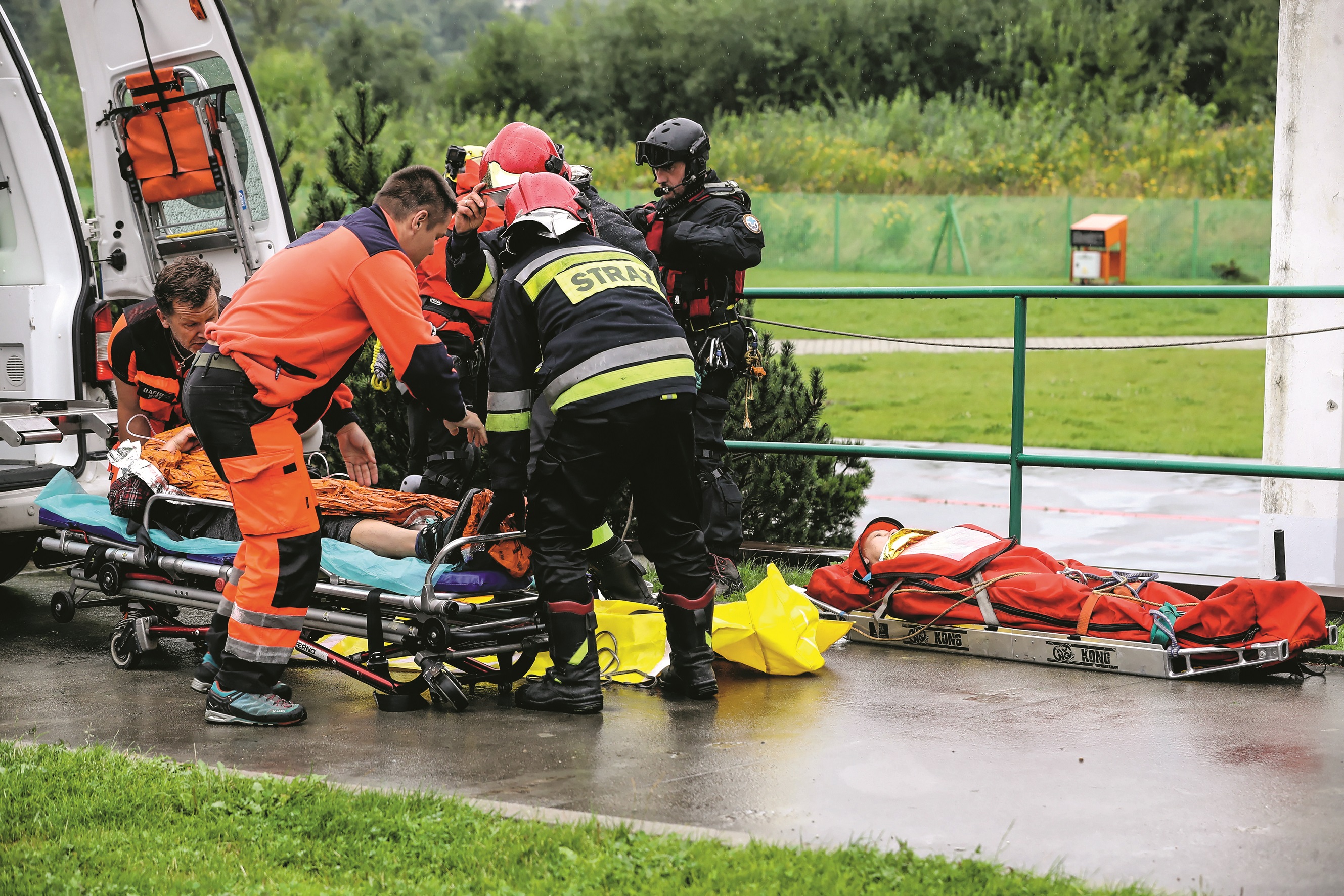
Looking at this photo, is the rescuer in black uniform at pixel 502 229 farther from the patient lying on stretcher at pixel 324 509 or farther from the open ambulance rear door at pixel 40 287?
the open ambulance rear door at pixel 40 287

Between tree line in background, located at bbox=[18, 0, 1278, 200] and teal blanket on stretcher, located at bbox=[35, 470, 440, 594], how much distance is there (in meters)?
27.4

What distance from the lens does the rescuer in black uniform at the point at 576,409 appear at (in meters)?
4.78

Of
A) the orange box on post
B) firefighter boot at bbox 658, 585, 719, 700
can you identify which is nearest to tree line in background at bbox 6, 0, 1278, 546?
the orange box on post

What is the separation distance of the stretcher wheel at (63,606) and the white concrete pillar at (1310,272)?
5.44 m

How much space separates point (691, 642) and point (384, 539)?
4.05 feet

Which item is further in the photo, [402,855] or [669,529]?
[669,529]

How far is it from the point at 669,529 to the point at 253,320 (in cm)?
163

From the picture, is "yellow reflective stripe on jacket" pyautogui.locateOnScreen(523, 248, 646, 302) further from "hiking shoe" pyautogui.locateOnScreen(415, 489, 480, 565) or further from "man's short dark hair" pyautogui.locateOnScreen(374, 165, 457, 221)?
"hiking shoe" pyautogui.locateOnScreen(415, 489, 480, 565)

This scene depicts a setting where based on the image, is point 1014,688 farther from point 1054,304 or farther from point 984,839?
point 1054,304

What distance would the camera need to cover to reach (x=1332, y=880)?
3461 mm

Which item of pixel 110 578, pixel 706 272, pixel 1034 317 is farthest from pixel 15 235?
pixel 1034 317

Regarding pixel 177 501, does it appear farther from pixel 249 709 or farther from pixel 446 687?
pixel 446 687

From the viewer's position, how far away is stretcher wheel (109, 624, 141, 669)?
5625 millimetres

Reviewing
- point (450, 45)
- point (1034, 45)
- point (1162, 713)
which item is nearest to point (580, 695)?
point (1162, 713)
